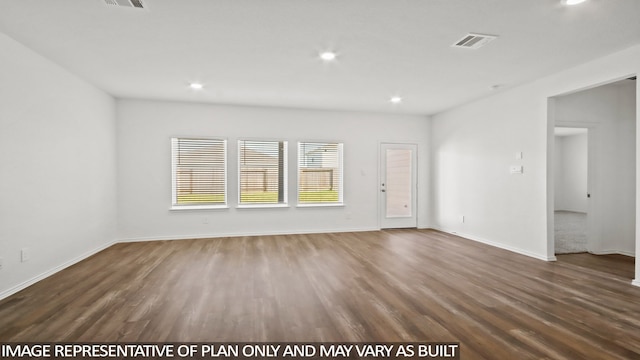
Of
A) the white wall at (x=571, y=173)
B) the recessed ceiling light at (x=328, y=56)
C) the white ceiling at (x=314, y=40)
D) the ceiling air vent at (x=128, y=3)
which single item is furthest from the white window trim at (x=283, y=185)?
the white wall at (x=571, y=173)

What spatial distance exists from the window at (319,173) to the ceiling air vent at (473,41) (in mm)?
3714

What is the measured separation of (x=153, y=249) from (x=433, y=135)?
6.47m

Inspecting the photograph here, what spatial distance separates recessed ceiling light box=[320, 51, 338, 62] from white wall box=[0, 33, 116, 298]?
3.40 meters

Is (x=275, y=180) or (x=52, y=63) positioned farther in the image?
(x=275, y=180)

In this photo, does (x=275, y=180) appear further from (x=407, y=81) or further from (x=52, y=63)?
(x=52, y=63)

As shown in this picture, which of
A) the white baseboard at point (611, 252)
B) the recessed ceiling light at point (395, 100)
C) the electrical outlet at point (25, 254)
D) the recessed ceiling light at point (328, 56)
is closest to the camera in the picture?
the electrical outlet at point (25, 254)

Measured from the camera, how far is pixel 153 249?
16.9 ft

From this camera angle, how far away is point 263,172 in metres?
6.44

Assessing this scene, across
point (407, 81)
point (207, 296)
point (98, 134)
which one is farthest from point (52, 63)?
point (407, 81)

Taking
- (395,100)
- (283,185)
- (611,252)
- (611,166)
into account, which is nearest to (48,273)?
(283,185)

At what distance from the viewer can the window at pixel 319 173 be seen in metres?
6.64

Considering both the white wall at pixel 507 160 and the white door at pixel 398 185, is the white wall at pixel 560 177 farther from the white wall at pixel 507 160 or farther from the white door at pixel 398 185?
the white door at pixel 398 185

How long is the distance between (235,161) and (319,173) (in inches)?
72.8

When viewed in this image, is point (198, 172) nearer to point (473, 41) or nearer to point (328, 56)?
point (328, 56)
